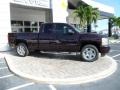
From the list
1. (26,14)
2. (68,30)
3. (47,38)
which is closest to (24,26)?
(26,14)

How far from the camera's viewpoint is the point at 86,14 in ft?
110

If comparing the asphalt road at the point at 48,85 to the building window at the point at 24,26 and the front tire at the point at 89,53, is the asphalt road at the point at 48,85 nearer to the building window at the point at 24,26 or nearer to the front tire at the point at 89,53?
the front tire at the point at 89,53

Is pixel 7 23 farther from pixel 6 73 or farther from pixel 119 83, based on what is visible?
pixel 119 83

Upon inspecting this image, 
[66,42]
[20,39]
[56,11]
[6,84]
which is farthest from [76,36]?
[56,11]

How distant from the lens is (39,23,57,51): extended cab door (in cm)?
1271

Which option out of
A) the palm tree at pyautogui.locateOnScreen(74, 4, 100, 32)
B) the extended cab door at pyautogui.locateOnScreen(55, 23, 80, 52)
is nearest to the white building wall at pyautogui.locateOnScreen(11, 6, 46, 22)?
the palm tree at pyautogui.locateOnScreen(74, 4, 100, 32)

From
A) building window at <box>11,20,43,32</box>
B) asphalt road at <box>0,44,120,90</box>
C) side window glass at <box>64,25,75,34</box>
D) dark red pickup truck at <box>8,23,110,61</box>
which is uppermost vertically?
building window at <box>11,20,43,32</box>

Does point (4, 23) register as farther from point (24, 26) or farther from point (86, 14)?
point (86, 14)

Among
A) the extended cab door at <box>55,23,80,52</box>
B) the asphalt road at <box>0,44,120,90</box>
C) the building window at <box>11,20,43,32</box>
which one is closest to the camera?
the asphalt road at <box>0,44,120,90</box>

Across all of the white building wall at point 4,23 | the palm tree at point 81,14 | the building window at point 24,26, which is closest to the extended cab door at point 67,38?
the white building wall at point 4,23

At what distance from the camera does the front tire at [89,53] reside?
39.2 feet

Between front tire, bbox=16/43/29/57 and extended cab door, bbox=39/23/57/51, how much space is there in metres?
0.95

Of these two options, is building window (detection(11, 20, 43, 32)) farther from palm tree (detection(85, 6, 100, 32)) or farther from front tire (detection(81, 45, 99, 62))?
front tire (detection(81, 45, 99, 62))

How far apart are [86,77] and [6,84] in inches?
107
